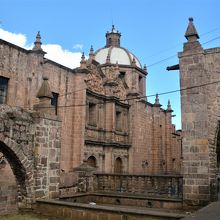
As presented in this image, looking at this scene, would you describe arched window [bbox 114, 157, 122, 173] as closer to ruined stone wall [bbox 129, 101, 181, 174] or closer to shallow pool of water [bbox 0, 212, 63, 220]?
ruined stone wall [bbox 129, 101, 181, 174]

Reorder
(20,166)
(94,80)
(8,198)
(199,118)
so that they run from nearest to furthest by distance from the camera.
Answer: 1. (20,166)
2. (8,198)
3. (199,118)
4. (94,80)

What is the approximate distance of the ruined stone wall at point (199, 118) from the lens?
37.1 feet

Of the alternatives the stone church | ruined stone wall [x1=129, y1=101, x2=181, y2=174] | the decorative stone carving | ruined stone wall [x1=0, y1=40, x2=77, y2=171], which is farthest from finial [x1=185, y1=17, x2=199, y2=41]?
ruined stone wall [x1=129, y1=101, x2=181, y2=174]

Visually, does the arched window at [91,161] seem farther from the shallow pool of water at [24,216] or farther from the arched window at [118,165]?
the shallow pool of water at [24,216]

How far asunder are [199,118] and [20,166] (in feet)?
21.4

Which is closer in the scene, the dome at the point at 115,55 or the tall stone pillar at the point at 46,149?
Answer: the tall stone pillar at the point at 46,149

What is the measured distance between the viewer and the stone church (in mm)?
10039

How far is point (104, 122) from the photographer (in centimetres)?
2338

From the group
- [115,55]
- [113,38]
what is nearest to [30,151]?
[115,55]

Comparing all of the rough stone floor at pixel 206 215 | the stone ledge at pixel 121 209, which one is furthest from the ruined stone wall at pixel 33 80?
the rough stone floor at pixel 206 215

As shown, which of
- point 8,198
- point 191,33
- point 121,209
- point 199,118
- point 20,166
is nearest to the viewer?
point 121,209

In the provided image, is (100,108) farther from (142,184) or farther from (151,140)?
(142,184)

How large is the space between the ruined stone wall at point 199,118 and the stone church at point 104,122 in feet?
0.12

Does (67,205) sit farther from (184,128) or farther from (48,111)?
(184,128)
